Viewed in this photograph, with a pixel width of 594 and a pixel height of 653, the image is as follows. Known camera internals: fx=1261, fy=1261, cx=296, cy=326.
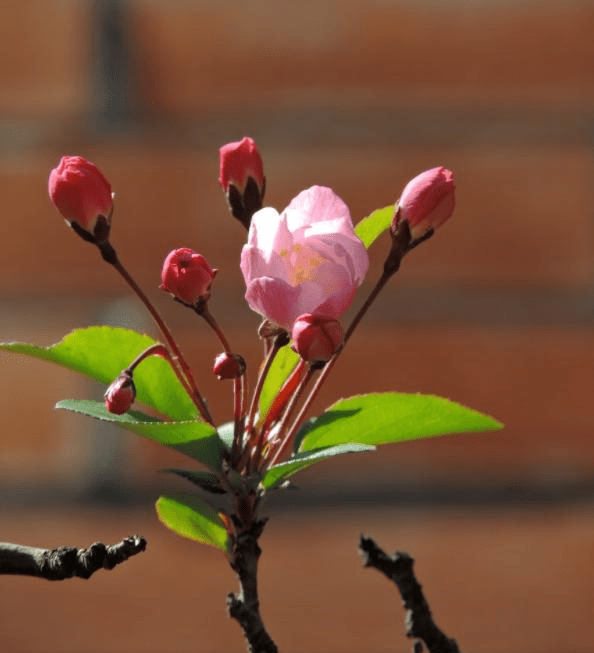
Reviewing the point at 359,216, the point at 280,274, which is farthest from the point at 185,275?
the point at 359,216

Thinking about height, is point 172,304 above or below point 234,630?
above

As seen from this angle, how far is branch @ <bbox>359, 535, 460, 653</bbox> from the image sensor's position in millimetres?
330

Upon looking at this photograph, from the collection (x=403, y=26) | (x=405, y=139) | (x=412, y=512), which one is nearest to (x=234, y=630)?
(x=412, y=512)

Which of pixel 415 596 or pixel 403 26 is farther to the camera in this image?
pixel 403 26

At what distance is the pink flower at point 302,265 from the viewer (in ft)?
0.98

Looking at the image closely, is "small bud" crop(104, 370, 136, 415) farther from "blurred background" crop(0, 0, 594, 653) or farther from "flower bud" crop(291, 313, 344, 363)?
"blurred background" crop(0, 0, 594, 653)

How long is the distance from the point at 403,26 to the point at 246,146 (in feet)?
3.70

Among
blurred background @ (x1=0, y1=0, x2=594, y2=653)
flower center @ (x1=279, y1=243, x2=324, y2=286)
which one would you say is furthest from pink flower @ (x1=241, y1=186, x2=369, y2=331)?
blurred background @ (x1=0, y1=0, x2=594, y2=653)

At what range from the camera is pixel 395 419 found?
0.33 meters

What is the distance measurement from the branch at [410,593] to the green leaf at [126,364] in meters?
0.06

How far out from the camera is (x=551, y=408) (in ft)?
4.58

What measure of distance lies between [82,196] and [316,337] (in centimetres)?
7

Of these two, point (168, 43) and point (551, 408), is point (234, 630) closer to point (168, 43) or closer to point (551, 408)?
point (551, 408)

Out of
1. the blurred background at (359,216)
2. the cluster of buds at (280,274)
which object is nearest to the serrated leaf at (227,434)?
the cluster of buds at (280,274)
